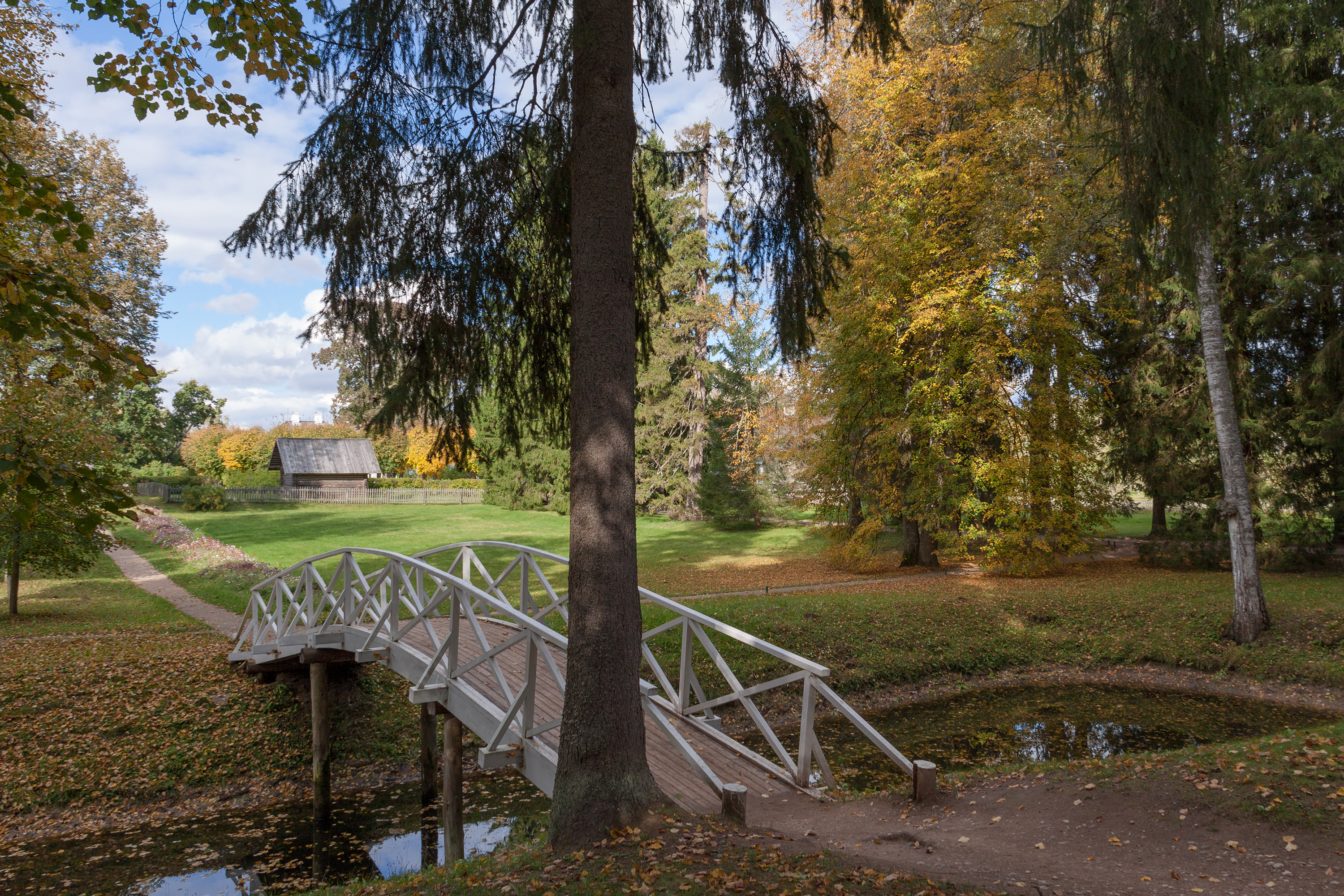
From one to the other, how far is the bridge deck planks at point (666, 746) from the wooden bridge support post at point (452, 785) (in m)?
0.54

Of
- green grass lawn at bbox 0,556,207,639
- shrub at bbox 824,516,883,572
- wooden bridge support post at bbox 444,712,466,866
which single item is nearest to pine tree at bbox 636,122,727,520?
shrub at bbox 824,516,883,572

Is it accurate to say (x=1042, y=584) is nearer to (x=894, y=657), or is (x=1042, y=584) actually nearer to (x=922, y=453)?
(x=922, y=453)

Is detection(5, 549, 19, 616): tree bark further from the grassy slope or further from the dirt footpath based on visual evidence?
the dirt footpath

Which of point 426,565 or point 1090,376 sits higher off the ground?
point 1090,376

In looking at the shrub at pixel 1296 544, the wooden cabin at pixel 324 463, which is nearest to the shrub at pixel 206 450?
the wooden cabin at pixel 324 463

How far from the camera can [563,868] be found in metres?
4.67

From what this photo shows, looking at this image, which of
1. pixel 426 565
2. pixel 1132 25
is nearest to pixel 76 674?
pixel 426 565

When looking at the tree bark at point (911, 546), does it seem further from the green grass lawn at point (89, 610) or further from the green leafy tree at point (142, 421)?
the green leafy tree at point (142, 421)

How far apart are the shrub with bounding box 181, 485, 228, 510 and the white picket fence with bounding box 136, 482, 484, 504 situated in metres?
1.31

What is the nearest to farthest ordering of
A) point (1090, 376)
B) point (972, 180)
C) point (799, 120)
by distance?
1. point (799, 120)
2. point (972, 180)
3. point (1090, 376)

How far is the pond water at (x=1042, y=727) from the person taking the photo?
32.7 feet

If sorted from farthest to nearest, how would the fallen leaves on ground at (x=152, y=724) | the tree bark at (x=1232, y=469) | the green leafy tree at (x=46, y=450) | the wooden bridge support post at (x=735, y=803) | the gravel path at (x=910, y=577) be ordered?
the gravel path at (x=910, y=577) → the tree bark at (x=1232, y=469) → the green leafy tree at (x=46, y=450) → the fallen leaves on ground at (x=152, y=724) → the wooden bridge support post at (x=735, y=803)

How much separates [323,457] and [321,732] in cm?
4239

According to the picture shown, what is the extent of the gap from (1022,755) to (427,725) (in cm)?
751
